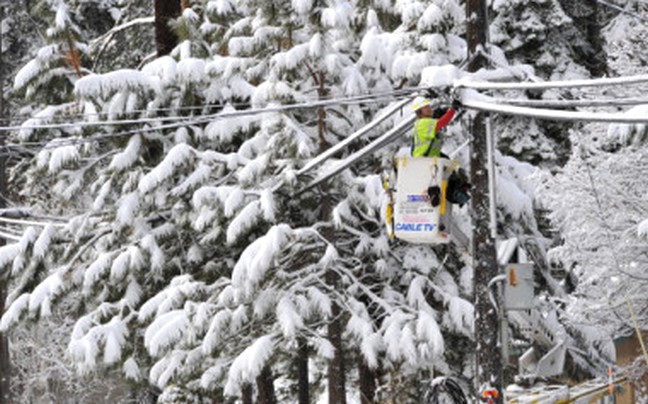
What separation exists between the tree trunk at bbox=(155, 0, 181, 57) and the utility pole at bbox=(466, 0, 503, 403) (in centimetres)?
769

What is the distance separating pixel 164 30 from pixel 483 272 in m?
9.06

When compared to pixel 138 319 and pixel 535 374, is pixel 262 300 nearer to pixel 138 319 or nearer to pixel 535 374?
pixel 138 319

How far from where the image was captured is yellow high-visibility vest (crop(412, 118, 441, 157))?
13031mm

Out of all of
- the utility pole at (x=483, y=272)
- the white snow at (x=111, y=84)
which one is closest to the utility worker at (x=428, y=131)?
the utility pole at (x=483, y=272)

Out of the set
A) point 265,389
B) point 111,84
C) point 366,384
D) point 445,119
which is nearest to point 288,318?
point 445,119

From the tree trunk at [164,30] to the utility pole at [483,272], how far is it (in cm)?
769

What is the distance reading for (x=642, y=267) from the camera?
19547 mm

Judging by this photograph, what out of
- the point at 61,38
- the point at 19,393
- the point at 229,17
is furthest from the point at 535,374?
the point at 19,393

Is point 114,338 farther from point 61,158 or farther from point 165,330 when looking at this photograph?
point 61,158

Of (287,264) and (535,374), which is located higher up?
(287,264)

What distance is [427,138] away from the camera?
13.1 m

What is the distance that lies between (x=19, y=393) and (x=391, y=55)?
24.4 m

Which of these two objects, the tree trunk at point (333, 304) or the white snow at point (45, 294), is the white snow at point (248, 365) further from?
the white snow at point (45, 294)

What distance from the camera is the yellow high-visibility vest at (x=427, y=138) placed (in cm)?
1303
